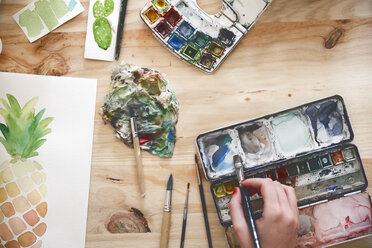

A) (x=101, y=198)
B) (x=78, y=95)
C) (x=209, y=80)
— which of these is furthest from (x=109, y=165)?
(x=209, y=80)

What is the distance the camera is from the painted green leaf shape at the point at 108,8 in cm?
88

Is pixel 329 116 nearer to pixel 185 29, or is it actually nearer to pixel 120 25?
pixel 185 29

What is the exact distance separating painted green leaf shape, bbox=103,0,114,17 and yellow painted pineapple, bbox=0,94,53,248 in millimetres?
327

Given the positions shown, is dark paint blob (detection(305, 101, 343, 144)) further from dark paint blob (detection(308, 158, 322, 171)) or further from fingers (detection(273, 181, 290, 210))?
fingers (detection(273, 181, 290, 210))

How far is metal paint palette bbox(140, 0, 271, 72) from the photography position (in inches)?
33.1

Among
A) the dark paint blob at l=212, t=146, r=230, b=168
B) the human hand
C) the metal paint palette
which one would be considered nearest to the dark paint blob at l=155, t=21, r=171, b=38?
the metal paint palette

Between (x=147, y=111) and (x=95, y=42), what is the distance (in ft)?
0.78

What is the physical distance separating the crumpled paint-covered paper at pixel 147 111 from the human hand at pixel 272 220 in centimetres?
25

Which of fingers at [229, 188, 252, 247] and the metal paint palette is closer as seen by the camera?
fingers at [229, 188, 252, 247]

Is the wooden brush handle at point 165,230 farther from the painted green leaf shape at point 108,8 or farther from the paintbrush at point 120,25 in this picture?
the painted green leaf shape at point 108,8

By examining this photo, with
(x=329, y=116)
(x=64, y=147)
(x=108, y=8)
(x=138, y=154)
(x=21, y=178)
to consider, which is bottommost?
(x=21, y=178)

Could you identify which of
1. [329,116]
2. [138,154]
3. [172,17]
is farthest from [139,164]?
[329,116]

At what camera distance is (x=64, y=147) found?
0.87 m

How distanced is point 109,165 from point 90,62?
285 millimetres
